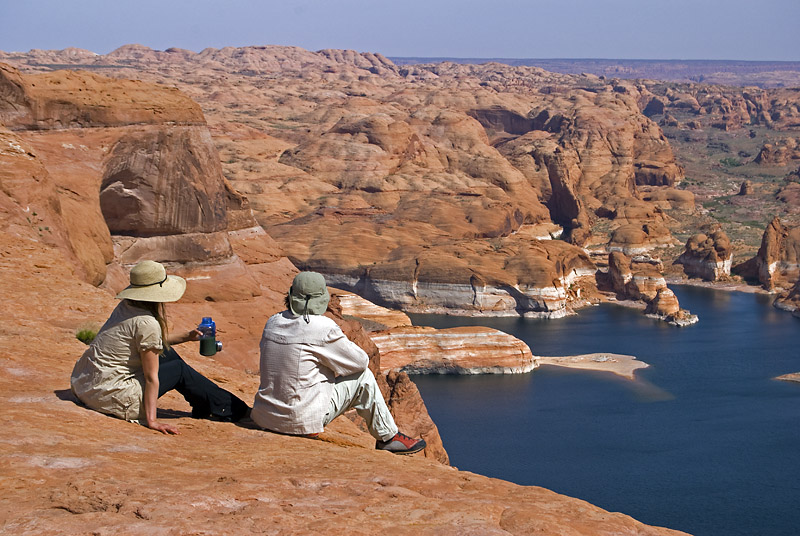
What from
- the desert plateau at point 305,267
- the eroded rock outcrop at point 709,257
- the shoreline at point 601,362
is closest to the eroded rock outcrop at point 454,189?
the desert plateau at point 305,267

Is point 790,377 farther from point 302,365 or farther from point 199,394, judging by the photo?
point 302,365

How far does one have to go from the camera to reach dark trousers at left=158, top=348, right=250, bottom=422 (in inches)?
336

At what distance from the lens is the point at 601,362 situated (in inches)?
2333

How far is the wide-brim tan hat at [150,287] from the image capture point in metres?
7.95

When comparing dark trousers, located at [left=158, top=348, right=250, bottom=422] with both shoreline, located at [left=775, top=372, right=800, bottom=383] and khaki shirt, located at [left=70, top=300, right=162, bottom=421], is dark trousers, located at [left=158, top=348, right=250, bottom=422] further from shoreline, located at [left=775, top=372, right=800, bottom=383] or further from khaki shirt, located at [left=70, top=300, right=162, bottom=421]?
shoreline, located at [left=775, top=372, right=800, bottom=383]

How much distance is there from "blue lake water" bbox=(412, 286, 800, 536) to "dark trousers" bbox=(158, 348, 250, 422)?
25.6 metres

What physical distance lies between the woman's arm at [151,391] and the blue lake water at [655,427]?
2652cm

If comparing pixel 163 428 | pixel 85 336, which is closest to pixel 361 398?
pixel 163 428

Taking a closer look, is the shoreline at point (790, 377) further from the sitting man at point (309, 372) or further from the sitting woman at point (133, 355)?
the sitting woman at point (133, 355)

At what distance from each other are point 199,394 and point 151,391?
893mm

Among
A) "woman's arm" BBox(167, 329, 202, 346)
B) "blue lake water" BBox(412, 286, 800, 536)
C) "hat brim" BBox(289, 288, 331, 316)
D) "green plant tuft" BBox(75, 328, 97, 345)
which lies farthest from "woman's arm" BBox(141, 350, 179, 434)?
"blue lake water" BBox(412, 286, 800, 536)

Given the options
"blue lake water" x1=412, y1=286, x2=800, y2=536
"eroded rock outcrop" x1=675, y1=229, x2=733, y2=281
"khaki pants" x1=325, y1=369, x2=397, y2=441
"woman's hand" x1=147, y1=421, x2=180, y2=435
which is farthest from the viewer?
"eroded rock outcrop" x1=675, y1=229, x2=733, y2=281

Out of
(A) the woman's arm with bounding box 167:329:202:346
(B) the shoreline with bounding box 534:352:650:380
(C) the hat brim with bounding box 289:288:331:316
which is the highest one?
(C) the hat brim with bounding box 289:288:331:316

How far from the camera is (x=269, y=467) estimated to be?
7.18 m
